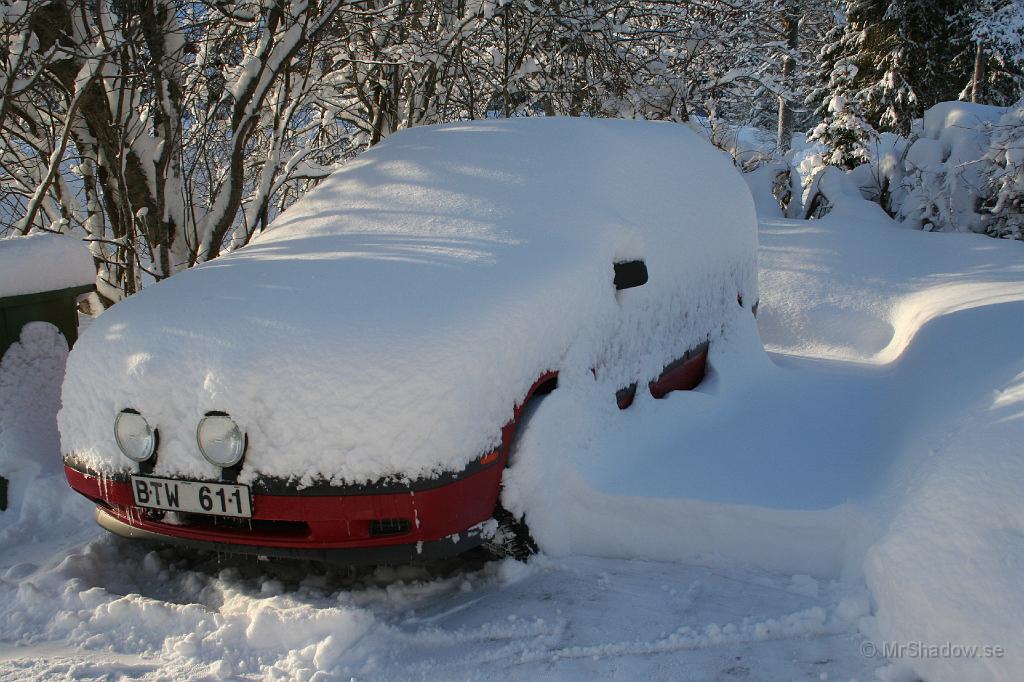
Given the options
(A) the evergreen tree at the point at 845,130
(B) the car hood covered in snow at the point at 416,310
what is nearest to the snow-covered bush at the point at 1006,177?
(A) the evergreen tree at the point at 845,130

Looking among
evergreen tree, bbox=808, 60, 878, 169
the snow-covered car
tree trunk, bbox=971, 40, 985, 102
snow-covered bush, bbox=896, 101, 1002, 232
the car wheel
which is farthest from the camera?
tree trunk, bbox=971, 40, 985, 102

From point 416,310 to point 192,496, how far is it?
95 centimetres

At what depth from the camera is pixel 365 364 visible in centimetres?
267

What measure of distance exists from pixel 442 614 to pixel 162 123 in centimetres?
398

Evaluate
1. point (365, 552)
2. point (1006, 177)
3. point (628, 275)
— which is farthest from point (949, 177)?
point (365, 552)

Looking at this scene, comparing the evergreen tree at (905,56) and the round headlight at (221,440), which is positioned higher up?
the evergreen tree at (905,56)

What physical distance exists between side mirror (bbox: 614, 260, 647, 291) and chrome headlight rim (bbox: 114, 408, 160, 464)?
1919 mm

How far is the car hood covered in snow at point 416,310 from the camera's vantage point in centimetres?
267

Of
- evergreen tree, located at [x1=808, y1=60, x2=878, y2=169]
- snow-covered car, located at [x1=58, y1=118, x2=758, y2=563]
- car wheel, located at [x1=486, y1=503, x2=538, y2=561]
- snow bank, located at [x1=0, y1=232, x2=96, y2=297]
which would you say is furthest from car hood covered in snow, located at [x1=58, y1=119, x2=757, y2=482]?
evergreen tree, located at [x1=808, y1=60, x2=878, y2=169]

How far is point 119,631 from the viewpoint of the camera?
9.16 feet

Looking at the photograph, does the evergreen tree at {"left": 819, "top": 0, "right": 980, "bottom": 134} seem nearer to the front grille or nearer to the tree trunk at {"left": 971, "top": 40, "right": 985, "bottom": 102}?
the tree trunk at {"left": 971, "top": 40, "right": 985, "bottom": 102}

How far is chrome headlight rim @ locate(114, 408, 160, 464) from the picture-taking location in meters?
2.81

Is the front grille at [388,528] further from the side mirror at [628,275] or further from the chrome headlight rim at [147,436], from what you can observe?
the side mirror at [628,275]

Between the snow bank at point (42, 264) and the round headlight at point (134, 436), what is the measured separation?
5.36 feet
